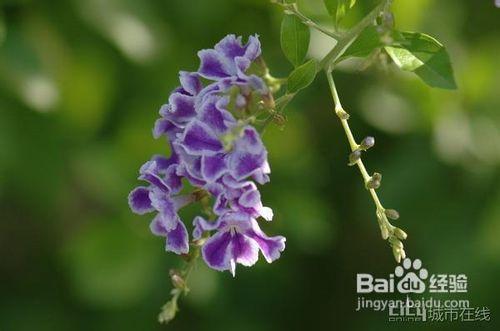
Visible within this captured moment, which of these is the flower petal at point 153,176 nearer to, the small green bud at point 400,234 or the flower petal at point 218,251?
the flower petal at point 218,251

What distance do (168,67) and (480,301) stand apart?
4.36 ft

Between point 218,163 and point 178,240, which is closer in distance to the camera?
point 218,163

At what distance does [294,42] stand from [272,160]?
1742mm

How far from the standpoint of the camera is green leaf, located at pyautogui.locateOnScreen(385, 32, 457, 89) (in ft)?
5.16

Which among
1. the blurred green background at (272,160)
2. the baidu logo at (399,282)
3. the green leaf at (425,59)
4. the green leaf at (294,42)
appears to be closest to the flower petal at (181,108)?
the green leaf at (294,42)

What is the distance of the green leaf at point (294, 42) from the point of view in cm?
161

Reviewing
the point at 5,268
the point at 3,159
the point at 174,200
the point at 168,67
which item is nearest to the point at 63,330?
the point at 5,268

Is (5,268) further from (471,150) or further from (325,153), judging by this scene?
(471,150)

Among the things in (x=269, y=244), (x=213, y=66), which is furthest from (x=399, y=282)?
(x=213, y=66)

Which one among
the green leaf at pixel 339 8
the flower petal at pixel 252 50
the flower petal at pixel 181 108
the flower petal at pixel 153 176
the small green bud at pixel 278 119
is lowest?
the flower petal at pixel 153 176

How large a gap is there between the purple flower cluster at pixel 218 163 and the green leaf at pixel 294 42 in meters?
0.12

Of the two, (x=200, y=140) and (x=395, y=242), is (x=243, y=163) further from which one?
(x=395, y=242)

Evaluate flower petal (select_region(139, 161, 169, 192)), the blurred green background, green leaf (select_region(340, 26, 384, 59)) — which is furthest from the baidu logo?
flower petal (select_region(139, 161, 169, 192))

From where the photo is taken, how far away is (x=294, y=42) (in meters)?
1.62
